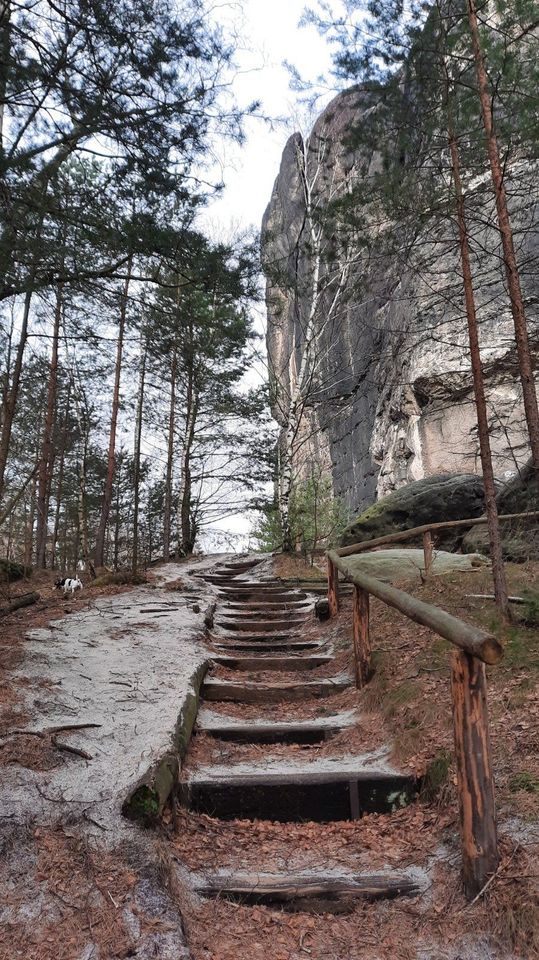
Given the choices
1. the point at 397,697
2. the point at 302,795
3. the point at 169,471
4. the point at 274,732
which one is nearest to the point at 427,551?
the point at 397,697

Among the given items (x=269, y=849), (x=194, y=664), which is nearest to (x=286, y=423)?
(x=194, y=664)

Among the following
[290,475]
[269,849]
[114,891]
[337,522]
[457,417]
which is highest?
[457,417]

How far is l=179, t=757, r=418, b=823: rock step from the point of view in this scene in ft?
10.8

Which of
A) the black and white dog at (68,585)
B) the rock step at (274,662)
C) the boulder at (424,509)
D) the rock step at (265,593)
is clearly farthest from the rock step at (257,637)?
the boulder at (424,509)

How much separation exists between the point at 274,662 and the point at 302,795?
7.95ft

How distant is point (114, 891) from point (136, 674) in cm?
257

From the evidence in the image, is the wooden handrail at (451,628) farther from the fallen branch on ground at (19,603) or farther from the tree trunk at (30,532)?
the tree trunk at (30,532)

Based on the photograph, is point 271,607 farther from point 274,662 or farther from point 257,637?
point 274,662

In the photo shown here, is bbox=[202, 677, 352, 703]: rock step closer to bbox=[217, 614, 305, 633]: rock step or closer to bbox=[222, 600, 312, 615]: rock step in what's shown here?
bbox=[217, 614, 305, 633]: rock step

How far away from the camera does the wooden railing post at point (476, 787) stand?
2.32 m

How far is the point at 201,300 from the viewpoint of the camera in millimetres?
6062

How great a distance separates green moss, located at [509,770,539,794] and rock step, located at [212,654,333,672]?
115 inches

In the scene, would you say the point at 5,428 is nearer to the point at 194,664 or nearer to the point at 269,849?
the point at 194,664

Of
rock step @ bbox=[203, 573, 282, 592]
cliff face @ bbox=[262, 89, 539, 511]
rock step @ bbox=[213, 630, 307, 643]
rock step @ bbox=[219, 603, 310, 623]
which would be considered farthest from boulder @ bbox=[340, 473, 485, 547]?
rock step @ bbox=[213, 630, 307, 643]
